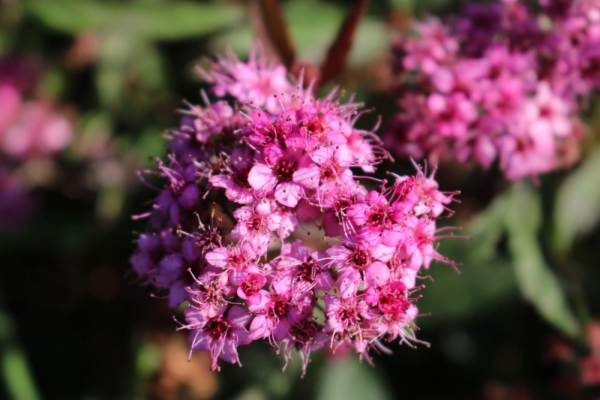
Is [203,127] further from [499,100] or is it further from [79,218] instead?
[79,218]

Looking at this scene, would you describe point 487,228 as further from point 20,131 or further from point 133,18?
point 20,131

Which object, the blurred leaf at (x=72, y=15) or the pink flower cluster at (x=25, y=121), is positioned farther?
the pink flower cluster at (x=25, y=121)

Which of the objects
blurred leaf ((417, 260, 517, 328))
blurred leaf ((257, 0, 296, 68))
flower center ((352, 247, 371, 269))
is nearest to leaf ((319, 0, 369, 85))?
blurred leaf ((257, 0, 296, 68))

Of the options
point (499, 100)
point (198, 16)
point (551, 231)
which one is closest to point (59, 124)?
point (198, 16)

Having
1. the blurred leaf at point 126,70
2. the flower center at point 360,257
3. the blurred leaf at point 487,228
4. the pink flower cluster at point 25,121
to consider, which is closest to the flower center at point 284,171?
the flower center at point 360,257

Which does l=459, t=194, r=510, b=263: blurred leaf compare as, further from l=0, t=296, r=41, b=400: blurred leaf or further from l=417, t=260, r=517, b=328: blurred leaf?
l=0, t=296, r=41, b=400: blurred leaf

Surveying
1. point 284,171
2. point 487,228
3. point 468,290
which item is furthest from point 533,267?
point 284,171

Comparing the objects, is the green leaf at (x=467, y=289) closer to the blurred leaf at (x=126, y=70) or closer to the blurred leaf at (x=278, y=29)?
the blurred leaf at (x=278, y=29)
